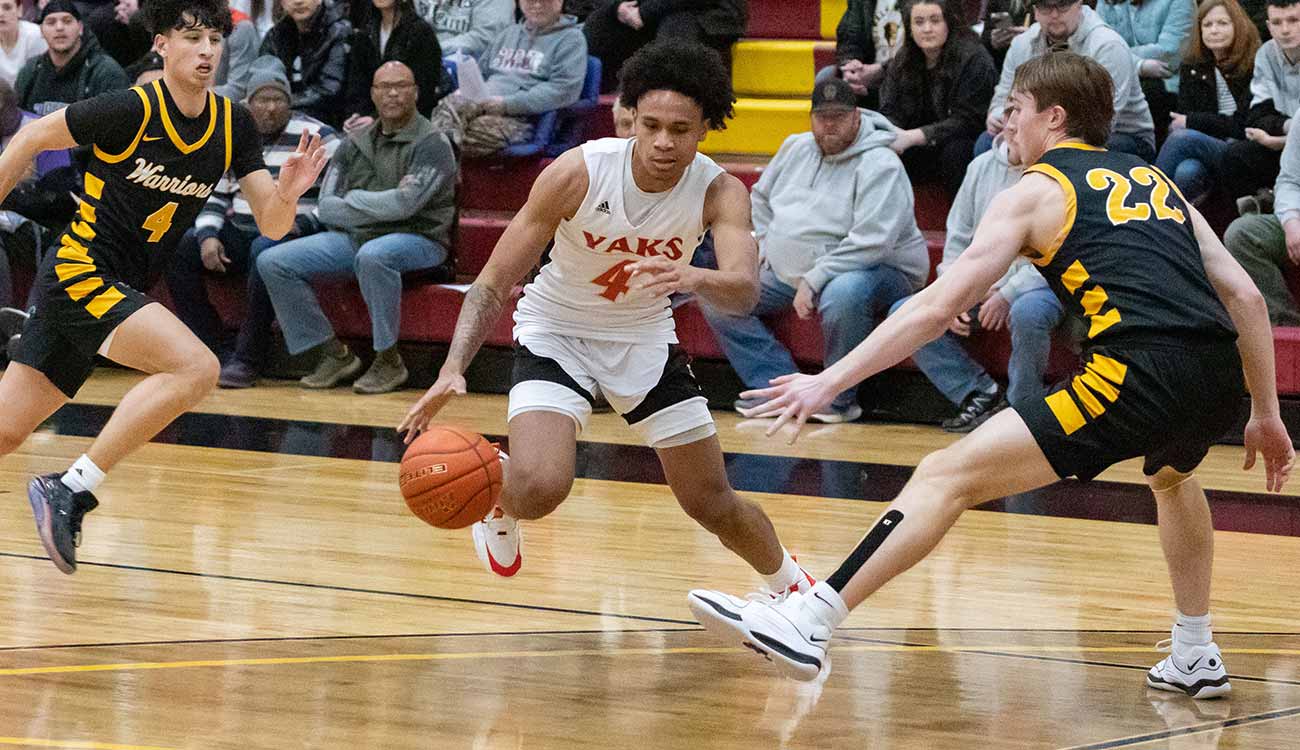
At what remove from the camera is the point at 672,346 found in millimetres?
5070

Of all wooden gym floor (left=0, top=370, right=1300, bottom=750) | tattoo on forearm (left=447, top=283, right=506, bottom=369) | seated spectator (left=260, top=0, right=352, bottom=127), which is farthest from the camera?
seated spectator (left=260, top=0, right=352, bottom=127)

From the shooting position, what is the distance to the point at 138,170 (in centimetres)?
580

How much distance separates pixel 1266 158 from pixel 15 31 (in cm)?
769

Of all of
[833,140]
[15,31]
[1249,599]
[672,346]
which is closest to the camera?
[672,346]

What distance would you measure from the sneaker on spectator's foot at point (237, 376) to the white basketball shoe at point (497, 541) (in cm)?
533

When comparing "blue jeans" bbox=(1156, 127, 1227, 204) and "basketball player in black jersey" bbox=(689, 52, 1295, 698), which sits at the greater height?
"basketball player in black jersey" bbox=(689, 52, 1295, 698)

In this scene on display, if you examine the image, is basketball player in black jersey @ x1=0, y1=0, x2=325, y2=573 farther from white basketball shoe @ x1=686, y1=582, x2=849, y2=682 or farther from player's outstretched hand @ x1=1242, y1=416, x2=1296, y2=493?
player's outstretched hand @ x1=1242, y1=416, x2=1296, y2=493

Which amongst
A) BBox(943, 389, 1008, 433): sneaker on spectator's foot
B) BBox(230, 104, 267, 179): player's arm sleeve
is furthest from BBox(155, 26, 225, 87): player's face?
BBox(943, 389, 1008, 433): sneaker on spectator's foot

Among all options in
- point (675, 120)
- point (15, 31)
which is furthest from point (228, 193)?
point (675, 120)

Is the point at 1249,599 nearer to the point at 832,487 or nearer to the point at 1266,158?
the point at 832,487

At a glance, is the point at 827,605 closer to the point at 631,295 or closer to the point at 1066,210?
the point at 1066,210

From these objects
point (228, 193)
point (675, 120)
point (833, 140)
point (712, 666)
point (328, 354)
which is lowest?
point (328, 354)

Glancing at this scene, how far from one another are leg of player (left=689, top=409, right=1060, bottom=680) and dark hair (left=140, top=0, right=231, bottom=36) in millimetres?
2885

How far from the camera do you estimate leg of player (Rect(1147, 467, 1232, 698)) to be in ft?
14.5
